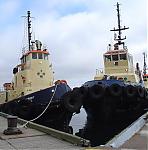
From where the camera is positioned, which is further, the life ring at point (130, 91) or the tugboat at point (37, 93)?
the life ring at point (130, 91)

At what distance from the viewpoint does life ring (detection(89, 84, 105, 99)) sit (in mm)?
16688

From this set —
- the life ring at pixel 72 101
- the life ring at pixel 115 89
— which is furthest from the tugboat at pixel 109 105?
the life ring at pixel 72 101

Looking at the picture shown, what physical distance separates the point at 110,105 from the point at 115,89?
0.88 m

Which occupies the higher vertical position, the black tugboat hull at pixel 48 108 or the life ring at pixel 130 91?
the life ring at pixel 130 91

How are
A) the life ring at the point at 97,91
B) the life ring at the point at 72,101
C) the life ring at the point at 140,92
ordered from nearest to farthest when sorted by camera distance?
the life ring at the point at 72,101
the life ring at the point at 97,91
the life ring at the point at 140,92

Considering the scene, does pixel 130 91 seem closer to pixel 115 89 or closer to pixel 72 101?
pixel 115 89

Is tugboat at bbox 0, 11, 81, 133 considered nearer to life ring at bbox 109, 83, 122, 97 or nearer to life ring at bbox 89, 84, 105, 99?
life ring at bbox 89, 84, 105, 99

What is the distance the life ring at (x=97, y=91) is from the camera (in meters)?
16.7

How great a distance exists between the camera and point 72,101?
52.9 ft

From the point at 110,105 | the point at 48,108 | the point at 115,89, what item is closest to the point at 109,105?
the point at 110,105

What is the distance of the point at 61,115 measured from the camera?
17.2m

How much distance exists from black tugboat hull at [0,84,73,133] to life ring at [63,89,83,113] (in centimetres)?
59

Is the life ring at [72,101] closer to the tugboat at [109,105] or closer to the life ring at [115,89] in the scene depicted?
the tugboat at [109,105]

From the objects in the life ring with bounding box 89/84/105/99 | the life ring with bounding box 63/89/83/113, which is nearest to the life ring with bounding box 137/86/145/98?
the life ring with bounding box 89/84/105/99
